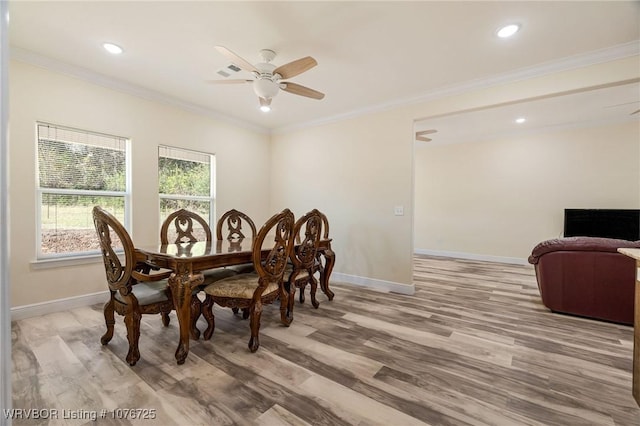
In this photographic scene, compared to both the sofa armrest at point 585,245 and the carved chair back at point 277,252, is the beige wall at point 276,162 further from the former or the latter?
the carved chair back at point 277,252

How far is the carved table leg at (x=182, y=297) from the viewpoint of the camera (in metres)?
1.95

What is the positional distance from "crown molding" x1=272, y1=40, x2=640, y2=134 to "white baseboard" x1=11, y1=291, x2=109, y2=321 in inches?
162

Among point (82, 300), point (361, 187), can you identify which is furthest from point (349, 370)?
point (82, 300)

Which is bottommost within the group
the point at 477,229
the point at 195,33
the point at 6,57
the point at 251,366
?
the point at 251,366

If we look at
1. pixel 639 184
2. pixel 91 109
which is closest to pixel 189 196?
pixel 91 109

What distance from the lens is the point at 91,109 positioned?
317 centimetres

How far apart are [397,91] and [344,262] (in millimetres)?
2571

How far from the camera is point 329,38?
2.47 meters

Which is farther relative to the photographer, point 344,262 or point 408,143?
point 344,262

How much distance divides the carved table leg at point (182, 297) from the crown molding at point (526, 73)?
332 cm

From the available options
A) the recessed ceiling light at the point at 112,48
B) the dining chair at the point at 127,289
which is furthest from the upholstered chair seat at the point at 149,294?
the recessed ceiling light at the point at 112,48

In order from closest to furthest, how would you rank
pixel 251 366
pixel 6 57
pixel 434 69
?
1. pixel 6 57
2. pixel 251 366
3. pixel 434 69

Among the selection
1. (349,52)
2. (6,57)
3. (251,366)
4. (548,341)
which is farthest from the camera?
(349,52)

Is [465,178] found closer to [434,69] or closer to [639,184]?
[639,184]
